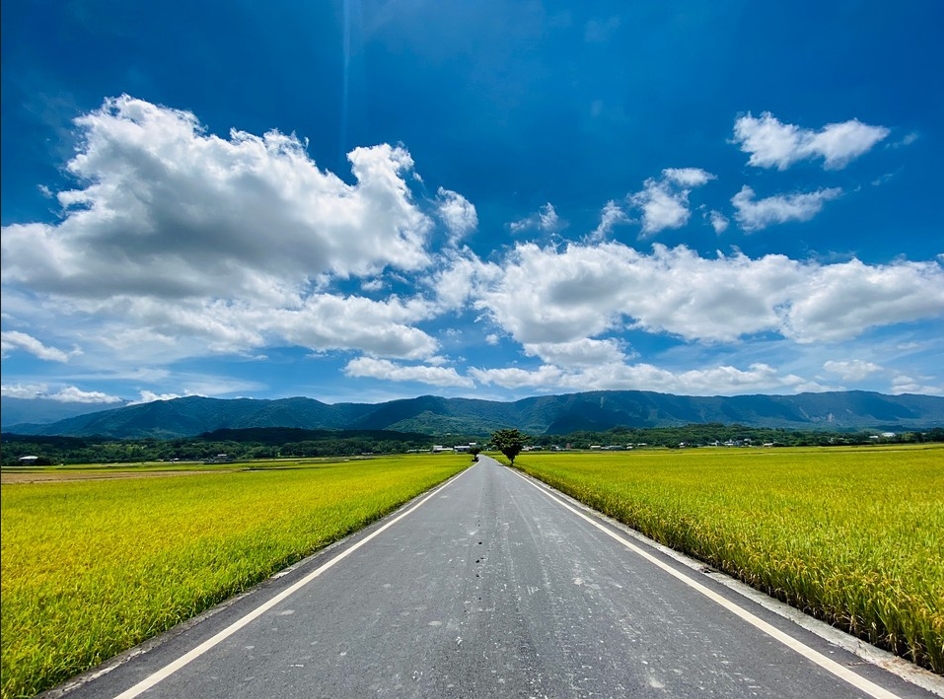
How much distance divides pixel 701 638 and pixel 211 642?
16.6 ft

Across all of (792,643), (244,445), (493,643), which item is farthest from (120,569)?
(244,445)

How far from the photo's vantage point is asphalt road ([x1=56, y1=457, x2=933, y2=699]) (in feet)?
11.6

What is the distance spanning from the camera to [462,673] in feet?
12.3

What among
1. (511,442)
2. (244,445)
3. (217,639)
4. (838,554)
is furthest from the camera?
(244,445)

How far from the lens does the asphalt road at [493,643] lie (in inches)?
140

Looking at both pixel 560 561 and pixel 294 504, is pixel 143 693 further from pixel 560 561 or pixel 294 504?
pixel 294 504

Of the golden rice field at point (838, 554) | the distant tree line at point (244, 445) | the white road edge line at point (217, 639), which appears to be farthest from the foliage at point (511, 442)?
the white road edge line at point (217, 639)

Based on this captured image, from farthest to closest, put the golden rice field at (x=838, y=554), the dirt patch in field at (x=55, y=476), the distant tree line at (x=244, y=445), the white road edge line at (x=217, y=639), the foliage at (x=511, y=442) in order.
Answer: the foliage at (x=511, y=442) < the distant tree line at (x=244, y=445) < the dirt patch in field at (x=55, y=476) < the golden rice field at (x=838, y=554) < the white road edge line at (x=217, y=639)

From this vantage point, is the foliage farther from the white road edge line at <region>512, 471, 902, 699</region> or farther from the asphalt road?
the asphalt road

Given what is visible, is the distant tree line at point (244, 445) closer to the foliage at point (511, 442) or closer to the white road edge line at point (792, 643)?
the foliage at point (511, 442)

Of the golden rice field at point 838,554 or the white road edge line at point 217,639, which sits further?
the golden rice field at point 838,554

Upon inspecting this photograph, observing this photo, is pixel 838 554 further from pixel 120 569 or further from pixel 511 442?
pixel 511 442

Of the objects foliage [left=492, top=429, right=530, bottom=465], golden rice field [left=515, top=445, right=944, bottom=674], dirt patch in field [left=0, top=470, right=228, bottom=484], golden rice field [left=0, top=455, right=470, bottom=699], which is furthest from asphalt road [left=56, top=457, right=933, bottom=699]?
foliage [left=492, top=429, right=530, bottom=465]

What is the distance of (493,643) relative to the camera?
438cm
